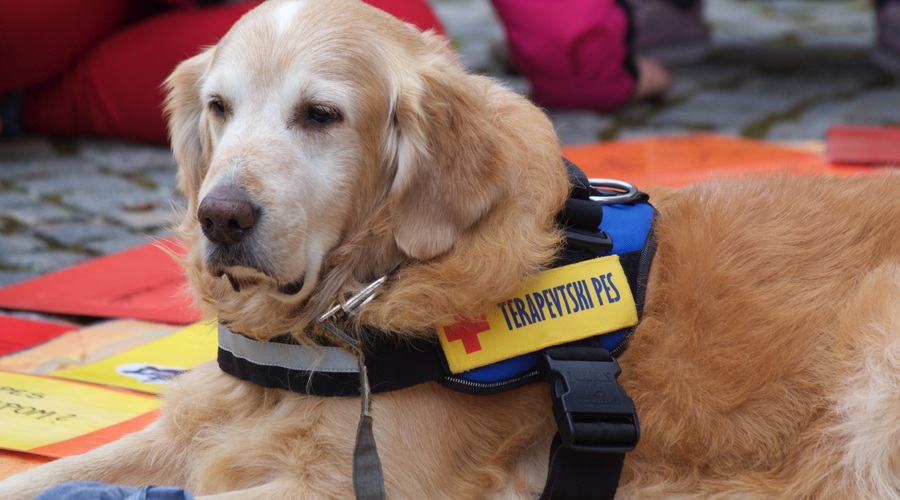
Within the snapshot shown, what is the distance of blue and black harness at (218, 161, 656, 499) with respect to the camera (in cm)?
240

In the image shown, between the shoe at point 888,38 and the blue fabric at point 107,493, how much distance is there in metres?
7.63

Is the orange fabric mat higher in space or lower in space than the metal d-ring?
lower

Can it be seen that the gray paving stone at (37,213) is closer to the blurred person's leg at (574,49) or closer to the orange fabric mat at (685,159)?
the orange fabric mat at (685,159)

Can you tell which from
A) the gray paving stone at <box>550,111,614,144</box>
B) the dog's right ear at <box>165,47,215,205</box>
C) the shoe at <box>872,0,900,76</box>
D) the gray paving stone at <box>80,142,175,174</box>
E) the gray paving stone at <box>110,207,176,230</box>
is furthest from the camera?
the shoe at <box>872,0,900,76</box>

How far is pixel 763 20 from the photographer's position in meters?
11.6

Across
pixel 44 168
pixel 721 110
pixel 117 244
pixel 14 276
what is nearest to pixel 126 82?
pixel 44 168

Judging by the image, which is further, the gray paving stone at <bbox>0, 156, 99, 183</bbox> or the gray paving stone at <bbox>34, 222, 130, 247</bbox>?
the gray paving stone at <bbox>0, 156, 99, 183</bbox>

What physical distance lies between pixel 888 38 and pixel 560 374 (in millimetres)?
7080

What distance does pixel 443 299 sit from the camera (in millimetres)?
2463

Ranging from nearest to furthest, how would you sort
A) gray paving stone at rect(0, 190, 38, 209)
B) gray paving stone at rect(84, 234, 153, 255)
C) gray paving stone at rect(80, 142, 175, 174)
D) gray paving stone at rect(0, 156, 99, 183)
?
gray paving stone at rect(84, 234, 153, 255), gray paving stone at rect(0, 190, 38, 209), gray paving stone at rect(0, 156, 99, 183), gray paving stone at rect(80, 142, 175, 174)

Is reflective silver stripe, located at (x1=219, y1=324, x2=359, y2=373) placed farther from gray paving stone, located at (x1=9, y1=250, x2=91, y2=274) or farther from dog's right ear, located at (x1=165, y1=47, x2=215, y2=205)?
gray paving stone, located at (x1=9, y1=250, x2=91, y2=274)

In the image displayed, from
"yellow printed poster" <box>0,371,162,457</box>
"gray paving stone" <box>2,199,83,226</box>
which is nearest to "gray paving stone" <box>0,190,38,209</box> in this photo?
"gray paving stone" <box>2,199,83,226</box>

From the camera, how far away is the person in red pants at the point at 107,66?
636cm

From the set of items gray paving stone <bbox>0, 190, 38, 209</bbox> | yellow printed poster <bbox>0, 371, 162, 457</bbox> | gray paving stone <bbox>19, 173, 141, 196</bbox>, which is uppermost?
yellow printed poster <bbox>0, 371, 162, 457</bbox>
